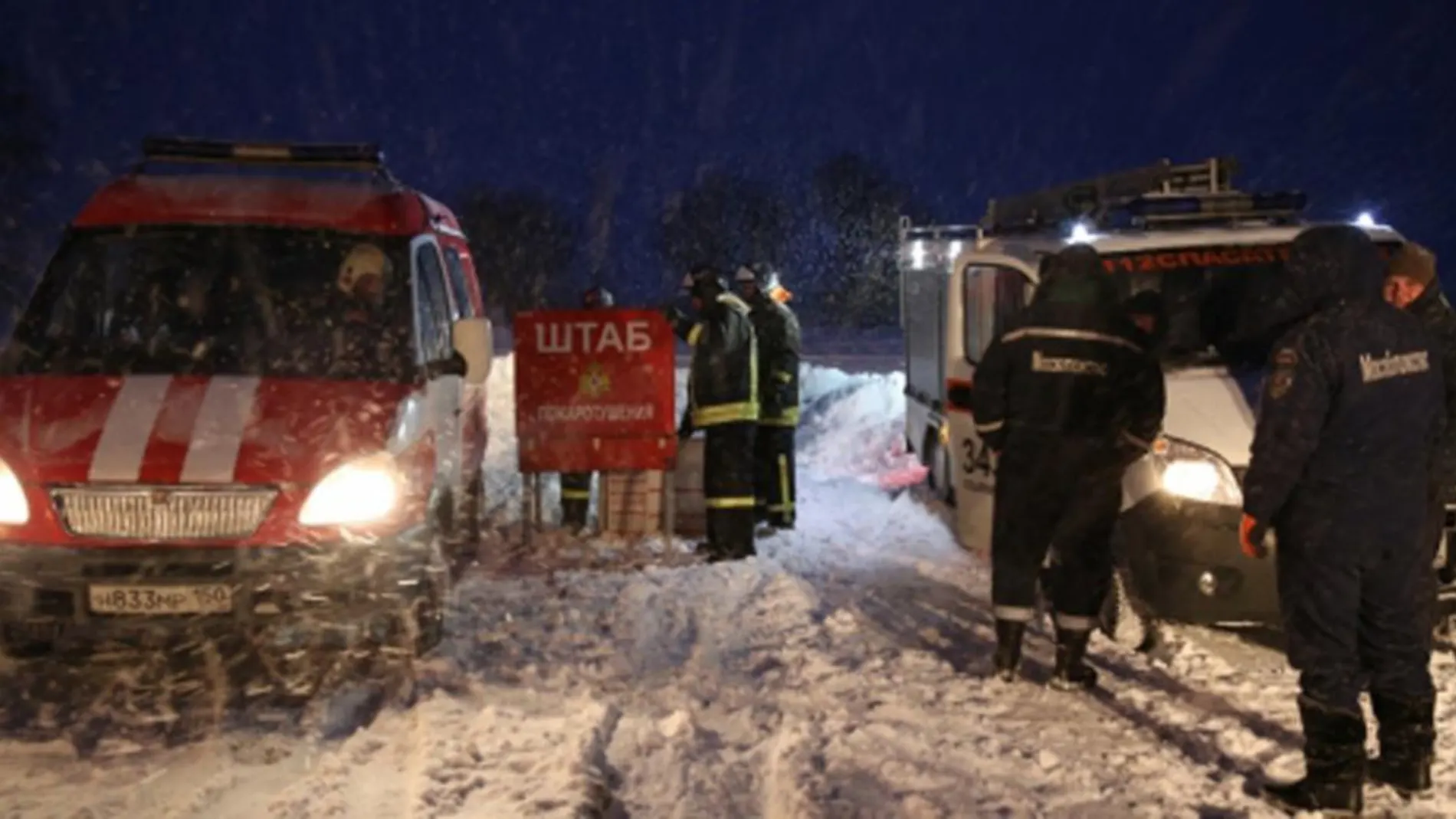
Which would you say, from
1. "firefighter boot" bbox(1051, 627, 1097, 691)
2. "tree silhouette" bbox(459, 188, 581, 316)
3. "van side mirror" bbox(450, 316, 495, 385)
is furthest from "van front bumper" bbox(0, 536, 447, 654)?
"tree silhouette" bbox(459, 188, 581, 316)

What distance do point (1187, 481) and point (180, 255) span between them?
16.2 ft

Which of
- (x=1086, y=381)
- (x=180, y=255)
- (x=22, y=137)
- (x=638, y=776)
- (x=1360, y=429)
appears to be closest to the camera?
(x=1360, y=429)

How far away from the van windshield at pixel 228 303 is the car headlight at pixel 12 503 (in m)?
0.89

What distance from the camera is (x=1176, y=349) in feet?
21.8

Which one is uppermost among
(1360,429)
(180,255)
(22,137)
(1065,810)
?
(22,137)

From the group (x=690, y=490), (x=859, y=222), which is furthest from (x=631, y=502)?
(x=859, y=222)

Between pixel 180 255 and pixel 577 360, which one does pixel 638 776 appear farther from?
pixel 577 360

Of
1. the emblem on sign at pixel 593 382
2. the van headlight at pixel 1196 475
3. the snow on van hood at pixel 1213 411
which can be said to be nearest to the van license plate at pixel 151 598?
the emblem on sign at pixel 593 382

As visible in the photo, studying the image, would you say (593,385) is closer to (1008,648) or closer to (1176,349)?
(1008,648)

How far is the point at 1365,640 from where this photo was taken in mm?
4691

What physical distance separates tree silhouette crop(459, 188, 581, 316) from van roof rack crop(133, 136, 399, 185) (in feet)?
190

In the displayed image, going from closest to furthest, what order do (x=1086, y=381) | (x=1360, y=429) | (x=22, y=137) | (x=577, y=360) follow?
(x=1360, y=429) < (x=1086, y=381) < (x=577, y=360) < (x=22, y=137)

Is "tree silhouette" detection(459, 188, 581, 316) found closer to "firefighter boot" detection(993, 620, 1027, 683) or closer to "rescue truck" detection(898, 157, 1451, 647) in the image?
"rescue truck" detection(898, 157, 1451, 647)

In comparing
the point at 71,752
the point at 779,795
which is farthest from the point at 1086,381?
the point at 71,752
